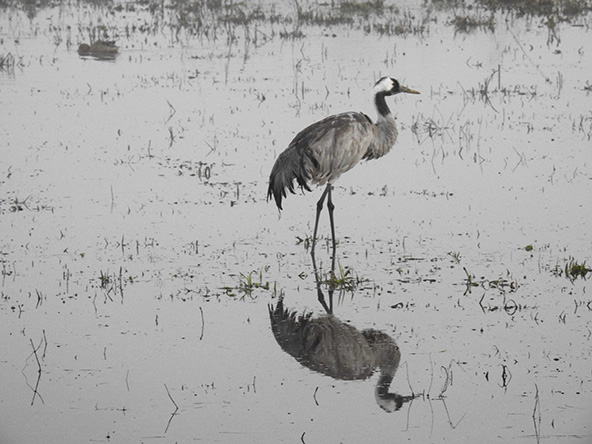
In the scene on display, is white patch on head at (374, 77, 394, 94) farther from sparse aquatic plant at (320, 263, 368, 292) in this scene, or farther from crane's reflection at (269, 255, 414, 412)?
crane's reflection at (269, 255, 414, 412)

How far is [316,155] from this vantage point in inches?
333

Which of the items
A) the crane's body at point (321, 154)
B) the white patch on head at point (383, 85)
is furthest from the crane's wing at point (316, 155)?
the white patch on head at point (383, 85)

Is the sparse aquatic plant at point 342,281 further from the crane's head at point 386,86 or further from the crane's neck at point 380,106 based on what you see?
the crane's head at point 386,86

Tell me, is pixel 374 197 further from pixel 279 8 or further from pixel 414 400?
pixel 279 8

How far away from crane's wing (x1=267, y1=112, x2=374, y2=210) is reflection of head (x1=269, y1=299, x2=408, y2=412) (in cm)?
179

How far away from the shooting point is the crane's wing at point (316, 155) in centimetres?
846

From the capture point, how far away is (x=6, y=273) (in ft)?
25.0

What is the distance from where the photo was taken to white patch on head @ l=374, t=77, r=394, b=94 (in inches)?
363

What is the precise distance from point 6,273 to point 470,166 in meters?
5.64

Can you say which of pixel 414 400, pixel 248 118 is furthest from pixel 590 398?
pixel 248 118

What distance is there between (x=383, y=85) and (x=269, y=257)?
224 cm

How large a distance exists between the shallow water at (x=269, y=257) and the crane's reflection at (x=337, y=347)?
9cm

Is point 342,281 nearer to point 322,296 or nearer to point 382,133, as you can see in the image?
point 322,296

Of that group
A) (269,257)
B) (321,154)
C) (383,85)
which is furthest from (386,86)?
(269,257)
